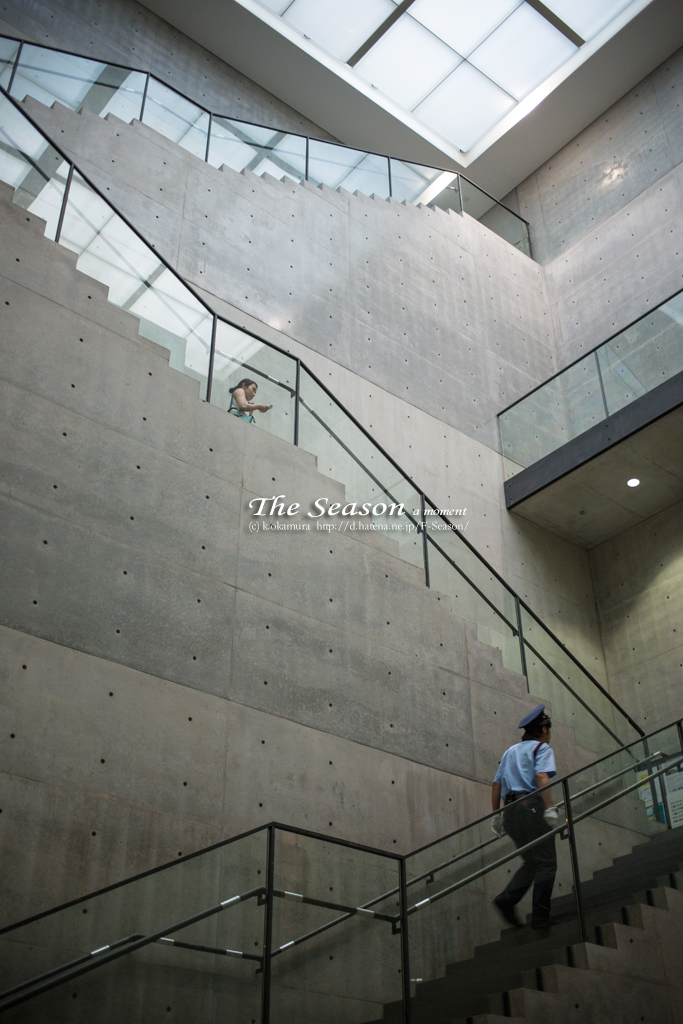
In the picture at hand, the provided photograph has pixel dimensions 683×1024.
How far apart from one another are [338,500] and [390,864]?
4434mm

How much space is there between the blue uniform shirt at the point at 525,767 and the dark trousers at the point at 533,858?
518 mm

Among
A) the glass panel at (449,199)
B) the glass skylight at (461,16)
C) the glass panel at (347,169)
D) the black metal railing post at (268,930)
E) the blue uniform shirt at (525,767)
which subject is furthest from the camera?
the glass skylight at (461,16)

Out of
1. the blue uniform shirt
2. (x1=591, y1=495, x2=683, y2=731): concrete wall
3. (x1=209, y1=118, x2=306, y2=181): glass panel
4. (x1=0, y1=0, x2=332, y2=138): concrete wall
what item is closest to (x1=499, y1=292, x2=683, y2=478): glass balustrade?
(x1=591, y1=495, x2=683, y2=731): concrete wall

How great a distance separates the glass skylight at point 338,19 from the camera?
664 inches

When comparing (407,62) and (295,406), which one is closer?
(295,406)

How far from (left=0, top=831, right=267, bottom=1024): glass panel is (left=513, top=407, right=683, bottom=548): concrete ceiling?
9.05 m

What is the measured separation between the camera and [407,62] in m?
18.0

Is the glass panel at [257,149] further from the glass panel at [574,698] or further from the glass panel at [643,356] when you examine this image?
the glass panel at [574,698]

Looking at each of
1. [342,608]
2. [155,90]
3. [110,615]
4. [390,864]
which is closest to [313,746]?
[342,608]

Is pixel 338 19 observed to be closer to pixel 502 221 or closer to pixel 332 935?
pixel 502 221

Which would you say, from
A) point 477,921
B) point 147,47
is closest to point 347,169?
point 147,47

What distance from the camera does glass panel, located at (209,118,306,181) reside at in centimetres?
1277

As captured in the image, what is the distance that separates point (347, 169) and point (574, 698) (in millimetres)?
9437

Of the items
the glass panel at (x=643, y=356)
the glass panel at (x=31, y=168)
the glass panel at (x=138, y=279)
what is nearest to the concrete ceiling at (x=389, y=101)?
the glass panel at (x=643, y=356)
